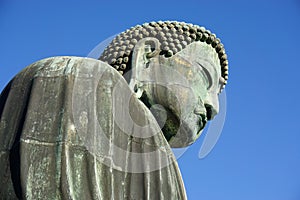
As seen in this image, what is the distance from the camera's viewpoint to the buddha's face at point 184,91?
6.80 m

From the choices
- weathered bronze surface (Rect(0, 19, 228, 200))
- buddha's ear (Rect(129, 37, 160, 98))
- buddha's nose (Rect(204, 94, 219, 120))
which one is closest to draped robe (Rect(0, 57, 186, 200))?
weathered bronze surface (Rect(0, 19, 228, 200))

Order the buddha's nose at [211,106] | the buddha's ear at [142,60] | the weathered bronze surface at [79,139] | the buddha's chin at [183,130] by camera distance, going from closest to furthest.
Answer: the weathered bronze surface at [79,139]
the buddha's ear at [142,60]
the buddha's chin at [183,130]
the buddha's nose at [211,106]

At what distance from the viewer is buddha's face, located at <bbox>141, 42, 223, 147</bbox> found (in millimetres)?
6797

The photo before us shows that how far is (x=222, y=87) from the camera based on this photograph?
7812mm

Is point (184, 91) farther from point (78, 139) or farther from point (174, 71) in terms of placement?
point (78, 139)

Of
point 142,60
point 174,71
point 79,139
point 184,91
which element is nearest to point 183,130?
point 184,91

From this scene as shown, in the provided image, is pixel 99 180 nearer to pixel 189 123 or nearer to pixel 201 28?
pixel 189 123

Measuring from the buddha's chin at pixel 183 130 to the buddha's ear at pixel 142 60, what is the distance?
0.43 metres

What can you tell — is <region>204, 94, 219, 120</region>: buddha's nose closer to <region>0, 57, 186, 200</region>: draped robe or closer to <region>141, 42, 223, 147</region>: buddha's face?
<region>141, 42, 223, 147</region>: buddha's face

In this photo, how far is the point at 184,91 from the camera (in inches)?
272

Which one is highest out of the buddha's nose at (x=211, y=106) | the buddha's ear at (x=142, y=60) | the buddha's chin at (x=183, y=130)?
the buddha's ear at (x=142, y=60)

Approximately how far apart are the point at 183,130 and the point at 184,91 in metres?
0.39

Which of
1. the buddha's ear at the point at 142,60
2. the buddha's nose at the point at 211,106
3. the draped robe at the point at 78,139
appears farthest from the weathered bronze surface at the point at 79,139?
the buddha's nose at the point at 211,106

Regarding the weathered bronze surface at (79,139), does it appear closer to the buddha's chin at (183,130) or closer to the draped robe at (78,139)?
the draped robe at (78,139)
